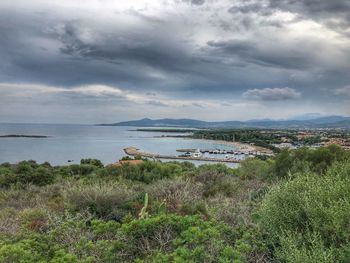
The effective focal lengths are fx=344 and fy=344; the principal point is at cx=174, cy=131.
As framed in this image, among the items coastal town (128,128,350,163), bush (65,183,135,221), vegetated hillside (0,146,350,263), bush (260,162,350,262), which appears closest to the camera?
vegetated hillside (0,146,350,263)

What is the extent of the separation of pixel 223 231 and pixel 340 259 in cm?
223

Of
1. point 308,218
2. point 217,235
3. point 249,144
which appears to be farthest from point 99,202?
point 249,144

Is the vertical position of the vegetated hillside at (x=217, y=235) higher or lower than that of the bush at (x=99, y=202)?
higher

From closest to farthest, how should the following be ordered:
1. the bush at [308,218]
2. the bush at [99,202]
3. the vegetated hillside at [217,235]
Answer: the vegetated hillside at [217,235], the bush at [308,218], the bush at [99,202]

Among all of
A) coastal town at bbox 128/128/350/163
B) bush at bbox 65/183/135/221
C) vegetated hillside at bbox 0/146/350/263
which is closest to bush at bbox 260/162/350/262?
vegetated hillside at bbox 0/146/350/263

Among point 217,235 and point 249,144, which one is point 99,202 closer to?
point 217,235

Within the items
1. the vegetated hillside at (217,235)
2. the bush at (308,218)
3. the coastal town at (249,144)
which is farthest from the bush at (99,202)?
the coastal town at (249,144)

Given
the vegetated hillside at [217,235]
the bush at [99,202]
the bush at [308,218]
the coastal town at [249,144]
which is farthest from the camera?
the coastal town at [249,144]

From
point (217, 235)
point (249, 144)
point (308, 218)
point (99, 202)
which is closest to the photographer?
point (217, 235)

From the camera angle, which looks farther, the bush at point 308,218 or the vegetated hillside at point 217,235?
the bush at point 308,218

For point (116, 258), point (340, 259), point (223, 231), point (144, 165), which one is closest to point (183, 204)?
point (223, 231)

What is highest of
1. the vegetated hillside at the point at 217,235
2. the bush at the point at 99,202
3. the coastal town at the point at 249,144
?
the vegetated hillside at the point at 217,235

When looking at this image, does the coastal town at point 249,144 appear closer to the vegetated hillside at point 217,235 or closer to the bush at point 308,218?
the vegetated hillside at point 217,235

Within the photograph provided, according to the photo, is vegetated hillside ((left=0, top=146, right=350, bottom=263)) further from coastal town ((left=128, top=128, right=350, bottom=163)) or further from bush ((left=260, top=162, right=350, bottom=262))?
coastal town ((left=128, top=128, right=350, bottom=163))
